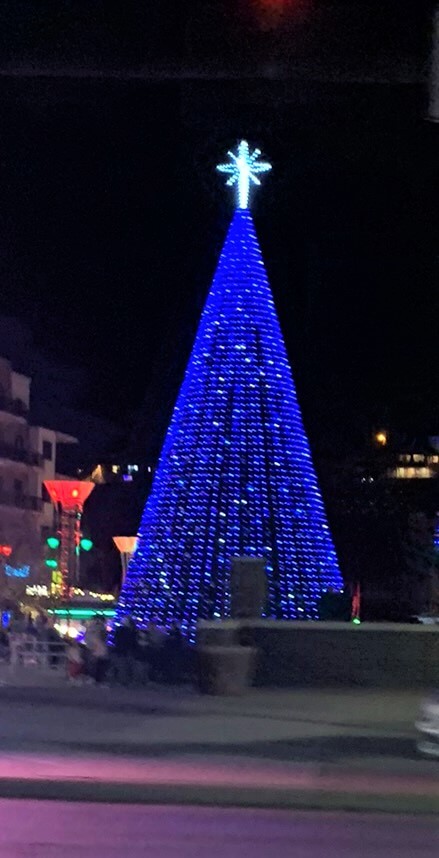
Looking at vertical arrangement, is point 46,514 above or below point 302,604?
above

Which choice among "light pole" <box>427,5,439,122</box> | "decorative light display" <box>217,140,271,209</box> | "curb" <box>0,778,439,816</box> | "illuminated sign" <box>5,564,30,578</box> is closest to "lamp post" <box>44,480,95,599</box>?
"illuminated sign" <box>5,564,30,578</box>

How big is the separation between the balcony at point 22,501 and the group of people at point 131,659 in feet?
137

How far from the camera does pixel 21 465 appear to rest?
6519cm

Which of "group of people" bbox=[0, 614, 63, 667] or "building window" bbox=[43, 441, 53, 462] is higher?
"building window" bbox=[43, 441, 53, 462]

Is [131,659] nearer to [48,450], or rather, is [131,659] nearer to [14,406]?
[14,406]

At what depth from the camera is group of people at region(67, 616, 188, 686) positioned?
21.0 meters

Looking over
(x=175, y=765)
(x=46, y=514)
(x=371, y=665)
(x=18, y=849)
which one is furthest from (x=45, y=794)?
(x=46, y=514)

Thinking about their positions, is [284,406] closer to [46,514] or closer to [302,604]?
[302,604]

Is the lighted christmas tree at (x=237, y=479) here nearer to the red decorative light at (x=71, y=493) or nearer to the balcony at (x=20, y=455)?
the red decorative light at (x=71, y=493)

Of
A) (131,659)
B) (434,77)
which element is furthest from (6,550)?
(434,77)

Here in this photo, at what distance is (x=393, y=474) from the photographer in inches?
1858

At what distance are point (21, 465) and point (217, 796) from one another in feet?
180

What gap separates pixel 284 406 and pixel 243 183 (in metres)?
4.96

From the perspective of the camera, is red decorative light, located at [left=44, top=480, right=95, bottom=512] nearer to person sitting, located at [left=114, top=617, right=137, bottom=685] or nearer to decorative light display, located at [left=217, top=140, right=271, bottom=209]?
decorative light display, located at [left=217, top=140, right=271, bottom=209]
